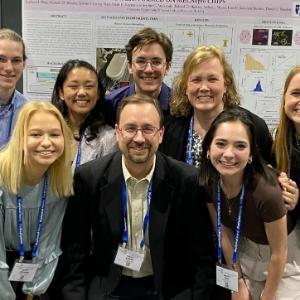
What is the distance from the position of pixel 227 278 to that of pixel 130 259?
471 mm

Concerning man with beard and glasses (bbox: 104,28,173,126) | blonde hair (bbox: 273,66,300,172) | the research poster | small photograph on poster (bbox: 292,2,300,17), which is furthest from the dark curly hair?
small photograph on poster (bbox: 292,2,300,17)

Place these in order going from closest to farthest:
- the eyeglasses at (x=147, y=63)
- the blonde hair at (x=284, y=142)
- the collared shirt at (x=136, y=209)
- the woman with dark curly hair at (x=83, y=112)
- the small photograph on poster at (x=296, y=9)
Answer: the collared shirt at (x=136, y=209) < the blonde hair at (x=284, y=142) < the woman with dark curly hair at (x=83, y=112) < the eyeglasses at (x=147, y=63) < the small photograph on poster at (x=296, y=9)

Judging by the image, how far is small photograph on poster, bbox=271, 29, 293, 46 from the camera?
345 centimetres

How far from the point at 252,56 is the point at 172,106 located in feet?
3.82

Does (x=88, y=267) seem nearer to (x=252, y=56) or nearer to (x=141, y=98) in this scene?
(x=141, y=98)

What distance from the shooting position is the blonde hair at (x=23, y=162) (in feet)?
6.58

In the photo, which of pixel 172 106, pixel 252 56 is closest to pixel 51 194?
pixel 172 106

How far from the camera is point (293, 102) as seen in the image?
2.22m

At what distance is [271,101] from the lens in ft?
11.7

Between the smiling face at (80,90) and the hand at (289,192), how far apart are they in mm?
1182

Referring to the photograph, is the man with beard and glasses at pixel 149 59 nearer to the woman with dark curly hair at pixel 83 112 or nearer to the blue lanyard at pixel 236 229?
the woman with dark curly hair at pixel 83 112

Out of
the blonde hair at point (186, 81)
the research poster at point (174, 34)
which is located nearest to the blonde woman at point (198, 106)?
the blonde hair at point (186, 81)

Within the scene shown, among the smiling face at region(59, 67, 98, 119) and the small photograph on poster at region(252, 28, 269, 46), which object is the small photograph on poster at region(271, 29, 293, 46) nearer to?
the small photograph on poster at region(252, 28, 269, 46)

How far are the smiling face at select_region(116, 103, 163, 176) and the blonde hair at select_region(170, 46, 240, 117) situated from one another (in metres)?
0.57
